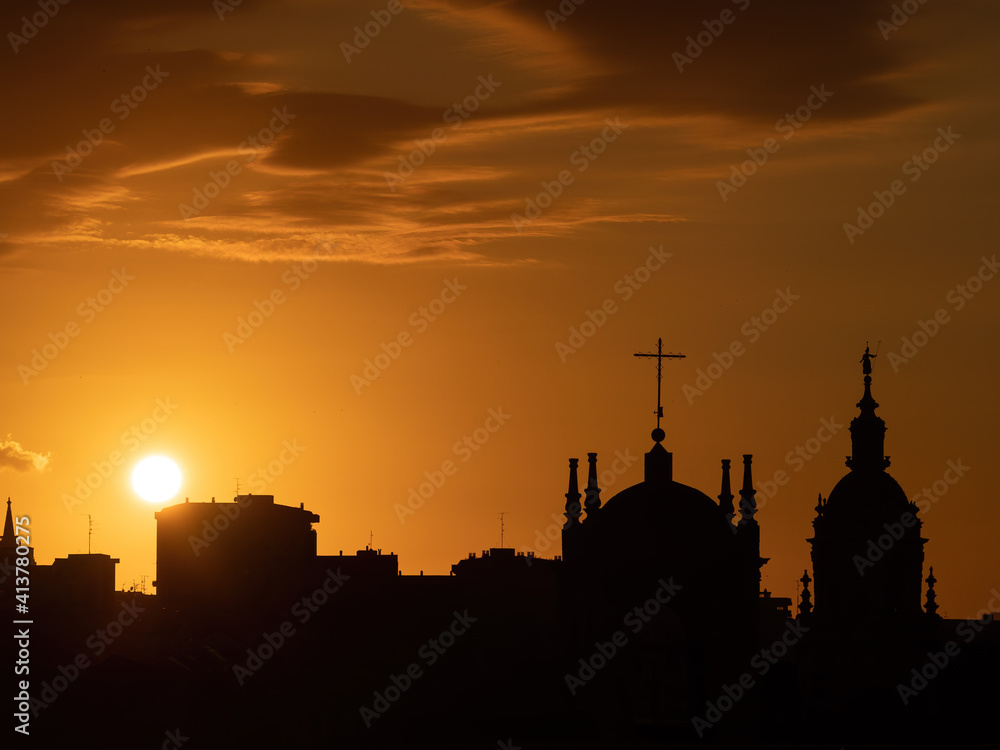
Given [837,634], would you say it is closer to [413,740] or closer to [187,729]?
[413,740]

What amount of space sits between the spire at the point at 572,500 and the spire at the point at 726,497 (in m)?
5.92

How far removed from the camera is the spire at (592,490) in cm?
8319

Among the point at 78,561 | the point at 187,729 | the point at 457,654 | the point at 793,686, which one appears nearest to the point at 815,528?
the point at 793,686

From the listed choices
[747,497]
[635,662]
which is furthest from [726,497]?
[635,662]

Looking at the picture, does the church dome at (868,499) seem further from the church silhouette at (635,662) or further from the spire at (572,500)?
the spire at (572,500)

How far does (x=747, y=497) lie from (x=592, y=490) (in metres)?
6.23

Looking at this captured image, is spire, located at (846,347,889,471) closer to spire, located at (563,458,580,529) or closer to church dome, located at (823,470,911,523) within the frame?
church dome, located at (823,470,911,523)

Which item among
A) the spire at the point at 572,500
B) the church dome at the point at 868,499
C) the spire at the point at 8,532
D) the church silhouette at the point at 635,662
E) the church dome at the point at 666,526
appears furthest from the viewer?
the spire at the point at 8,532

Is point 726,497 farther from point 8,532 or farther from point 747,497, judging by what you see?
point 8,532

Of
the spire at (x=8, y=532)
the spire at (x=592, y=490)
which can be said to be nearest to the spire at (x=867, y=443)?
Result: the spire at (x=592, y=490)

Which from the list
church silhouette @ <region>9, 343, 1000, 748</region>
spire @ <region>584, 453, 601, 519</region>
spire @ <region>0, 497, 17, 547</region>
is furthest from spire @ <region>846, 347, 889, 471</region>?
spire @ <region>0, 497, 17, 547</region>

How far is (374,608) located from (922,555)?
3012cm

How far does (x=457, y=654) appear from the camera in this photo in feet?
286

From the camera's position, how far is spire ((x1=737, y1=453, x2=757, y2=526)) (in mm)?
81688
